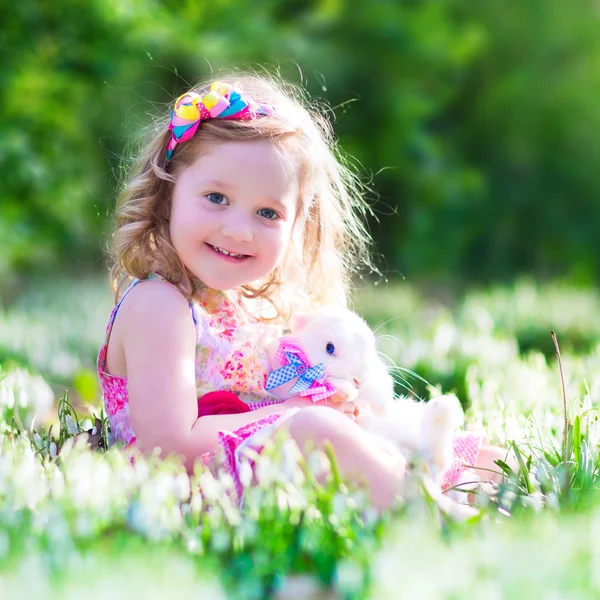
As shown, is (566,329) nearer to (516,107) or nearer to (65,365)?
(65,365)

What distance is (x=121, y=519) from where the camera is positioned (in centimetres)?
200

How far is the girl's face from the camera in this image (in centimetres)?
280

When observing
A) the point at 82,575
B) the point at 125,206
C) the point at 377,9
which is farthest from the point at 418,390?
the point at 377,9

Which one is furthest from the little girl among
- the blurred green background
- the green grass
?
the blurred green background

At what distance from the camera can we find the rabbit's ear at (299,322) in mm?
3123

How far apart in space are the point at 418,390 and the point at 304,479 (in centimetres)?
216

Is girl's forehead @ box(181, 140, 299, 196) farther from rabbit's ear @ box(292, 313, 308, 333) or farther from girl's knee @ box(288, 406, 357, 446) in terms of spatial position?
girl's knee @ box(288, 406, 357, 446)

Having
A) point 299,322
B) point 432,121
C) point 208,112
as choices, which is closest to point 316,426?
point 299,322

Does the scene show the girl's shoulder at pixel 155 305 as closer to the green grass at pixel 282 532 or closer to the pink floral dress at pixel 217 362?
the pink floral dress at pixel 217 362

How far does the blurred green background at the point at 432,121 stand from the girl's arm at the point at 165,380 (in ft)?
27.8

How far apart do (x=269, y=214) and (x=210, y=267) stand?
26 cm

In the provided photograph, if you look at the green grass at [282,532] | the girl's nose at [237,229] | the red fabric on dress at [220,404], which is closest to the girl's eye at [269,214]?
the girl's nose at [237,229]

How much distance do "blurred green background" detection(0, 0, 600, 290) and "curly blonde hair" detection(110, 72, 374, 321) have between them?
7883 millimetres

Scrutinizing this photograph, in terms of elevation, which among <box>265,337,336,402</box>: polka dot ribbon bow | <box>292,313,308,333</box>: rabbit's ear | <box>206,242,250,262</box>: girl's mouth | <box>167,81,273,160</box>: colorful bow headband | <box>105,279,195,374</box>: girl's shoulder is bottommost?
<box>265,337,336,402</box>: polka dot ribbon bow
